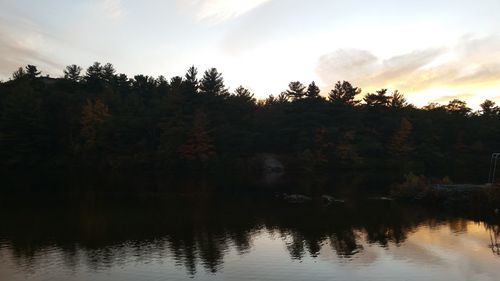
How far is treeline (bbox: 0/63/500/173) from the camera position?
73250 millimetres

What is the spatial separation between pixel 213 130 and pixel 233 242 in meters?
52.1

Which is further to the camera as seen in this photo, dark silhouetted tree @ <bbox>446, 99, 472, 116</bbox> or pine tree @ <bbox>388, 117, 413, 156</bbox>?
dark silhouetted tree @ <bbox>446, 99, 472, 116</bbox>

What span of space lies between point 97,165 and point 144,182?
25510mm

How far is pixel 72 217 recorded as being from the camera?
28.8m

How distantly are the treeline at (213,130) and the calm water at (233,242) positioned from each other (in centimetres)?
3889

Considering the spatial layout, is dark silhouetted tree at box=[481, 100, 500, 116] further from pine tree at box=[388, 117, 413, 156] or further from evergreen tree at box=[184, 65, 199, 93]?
evergreen tree at box=[184, 65, 199, 93]

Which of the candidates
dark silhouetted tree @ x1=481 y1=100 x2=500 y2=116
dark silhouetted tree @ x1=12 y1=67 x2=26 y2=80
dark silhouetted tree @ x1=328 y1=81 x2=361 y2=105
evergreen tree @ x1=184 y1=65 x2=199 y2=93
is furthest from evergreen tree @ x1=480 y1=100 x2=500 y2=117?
dark silhouetted tree @ x1=12 y1=67 x2=26 y2=80

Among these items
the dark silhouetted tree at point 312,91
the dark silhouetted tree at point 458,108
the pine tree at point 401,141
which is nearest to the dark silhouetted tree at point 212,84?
the dark silhouetted tree at point 312,91

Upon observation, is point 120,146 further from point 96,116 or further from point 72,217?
point 72,217

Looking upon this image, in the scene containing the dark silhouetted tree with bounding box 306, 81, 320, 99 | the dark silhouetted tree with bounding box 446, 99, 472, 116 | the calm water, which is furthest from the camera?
the dark silhouetted tree with bounding box 446, 99, 472, 116

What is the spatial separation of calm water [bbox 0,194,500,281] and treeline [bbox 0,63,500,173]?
38.9 m

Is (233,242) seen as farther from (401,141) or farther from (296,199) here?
(401,141)

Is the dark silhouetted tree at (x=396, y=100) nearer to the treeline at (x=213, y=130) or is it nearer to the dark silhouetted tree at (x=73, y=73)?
the treeline at (x=213, y=130)

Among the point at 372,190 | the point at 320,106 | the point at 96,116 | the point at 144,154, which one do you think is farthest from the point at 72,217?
the point at 320,106
